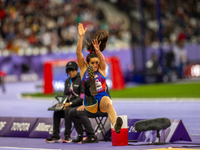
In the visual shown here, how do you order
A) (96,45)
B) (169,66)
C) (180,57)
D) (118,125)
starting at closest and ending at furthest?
(118,125) < (96,45) < (169,66) < (180,57)

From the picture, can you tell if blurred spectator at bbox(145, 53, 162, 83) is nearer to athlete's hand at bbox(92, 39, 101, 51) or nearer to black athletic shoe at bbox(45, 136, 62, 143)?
black athletic shoe at bbox(45, 136, 62, 143)

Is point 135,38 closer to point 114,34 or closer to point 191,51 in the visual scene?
point 191,51

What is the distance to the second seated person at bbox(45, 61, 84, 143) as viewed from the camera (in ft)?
25.4

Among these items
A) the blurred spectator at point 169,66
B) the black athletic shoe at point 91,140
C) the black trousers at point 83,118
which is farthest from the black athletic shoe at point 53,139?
the blurred spectator at point 169,66

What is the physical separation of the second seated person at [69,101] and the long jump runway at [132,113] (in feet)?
0.86

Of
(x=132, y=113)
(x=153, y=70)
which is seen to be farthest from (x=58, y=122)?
(x=153, y=70)

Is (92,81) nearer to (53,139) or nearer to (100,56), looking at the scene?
(100,56)

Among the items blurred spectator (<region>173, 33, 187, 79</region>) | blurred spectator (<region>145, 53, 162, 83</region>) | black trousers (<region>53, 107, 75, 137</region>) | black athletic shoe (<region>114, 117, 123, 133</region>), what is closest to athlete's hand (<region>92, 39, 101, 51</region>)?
black athletic shoe (<region>114, 117, 123, 133</region>)

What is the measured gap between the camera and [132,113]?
1176 cm

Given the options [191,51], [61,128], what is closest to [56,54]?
[191,51]

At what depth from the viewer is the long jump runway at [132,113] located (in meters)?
7.00

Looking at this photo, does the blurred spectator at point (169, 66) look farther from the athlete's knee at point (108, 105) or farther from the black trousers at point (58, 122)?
the athlete's knee at point (108, 105)

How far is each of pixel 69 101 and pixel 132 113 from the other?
4.06m

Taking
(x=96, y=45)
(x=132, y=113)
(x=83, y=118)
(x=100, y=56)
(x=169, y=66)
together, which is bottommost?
(x=132, y=113)
